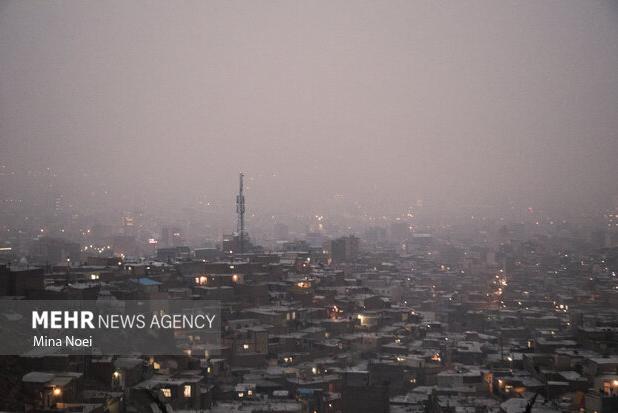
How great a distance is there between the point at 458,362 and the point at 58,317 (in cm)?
1138

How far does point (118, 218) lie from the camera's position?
2830 inches

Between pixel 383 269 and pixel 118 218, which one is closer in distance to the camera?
pixel 383 269

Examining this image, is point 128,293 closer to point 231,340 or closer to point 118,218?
point 231,340

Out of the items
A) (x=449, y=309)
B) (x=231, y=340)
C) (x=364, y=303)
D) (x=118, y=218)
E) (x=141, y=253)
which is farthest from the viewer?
(x=118, y=218)

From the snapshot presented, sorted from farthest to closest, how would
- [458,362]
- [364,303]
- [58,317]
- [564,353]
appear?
[364,303]
[458,362]
[564,353]
[58,317]

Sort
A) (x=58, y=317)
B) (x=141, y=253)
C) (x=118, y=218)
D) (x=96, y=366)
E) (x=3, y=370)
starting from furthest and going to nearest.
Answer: (x=118, y=218) → (x=141, y=253) → (x=58, y=317) → (x=96, y=366) → (x=3, y=370)

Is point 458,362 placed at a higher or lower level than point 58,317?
lower

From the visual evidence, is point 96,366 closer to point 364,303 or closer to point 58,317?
point 58,317

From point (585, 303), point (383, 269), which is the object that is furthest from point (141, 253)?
point (585, 303)

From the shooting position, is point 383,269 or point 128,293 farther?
point 383,269

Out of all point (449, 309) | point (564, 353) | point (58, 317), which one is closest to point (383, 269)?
point (449, 309)

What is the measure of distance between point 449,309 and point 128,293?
17104 mm

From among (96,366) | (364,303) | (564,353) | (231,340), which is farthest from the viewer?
(364,303)

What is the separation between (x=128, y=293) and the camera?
23.0 meters
